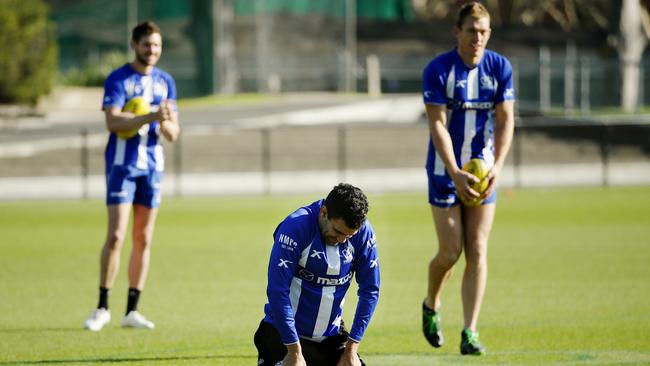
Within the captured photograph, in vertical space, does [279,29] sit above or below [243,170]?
above

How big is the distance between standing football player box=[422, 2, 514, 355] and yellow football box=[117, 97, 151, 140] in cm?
243

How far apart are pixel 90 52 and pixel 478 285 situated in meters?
46.9

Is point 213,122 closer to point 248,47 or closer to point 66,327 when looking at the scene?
point 248,47

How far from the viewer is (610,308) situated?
10695mm

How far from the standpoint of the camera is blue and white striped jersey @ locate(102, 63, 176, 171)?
380 inches

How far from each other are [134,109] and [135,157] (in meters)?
0.39

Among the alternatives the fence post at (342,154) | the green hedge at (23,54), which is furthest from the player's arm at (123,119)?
the green hedge at (23,54)

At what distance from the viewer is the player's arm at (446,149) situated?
27.3 ft

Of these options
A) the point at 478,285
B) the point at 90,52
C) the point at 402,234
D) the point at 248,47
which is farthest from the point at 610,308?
the point at 90,52

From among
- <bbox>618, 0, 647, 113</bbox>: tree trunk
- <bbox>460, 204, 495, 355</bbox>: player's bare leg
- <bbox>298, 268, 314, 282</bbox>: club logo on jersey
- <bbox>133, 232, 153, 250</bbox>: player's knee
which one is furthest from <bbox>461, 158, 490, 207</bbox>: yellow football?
<bbox>618, 0, 647, 113</bbox>: tree trunk

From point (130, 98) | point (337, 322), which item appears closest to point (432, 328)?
point (337, 322)

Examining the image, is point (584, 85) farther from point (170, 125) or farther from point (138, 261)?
point (170, 125)

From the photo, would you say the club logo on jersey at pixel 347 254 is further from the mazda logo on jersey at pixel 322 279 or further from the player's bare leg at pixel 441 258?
the player's bare leg at pixel 441 258

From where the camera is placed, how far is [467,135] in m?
8.60
